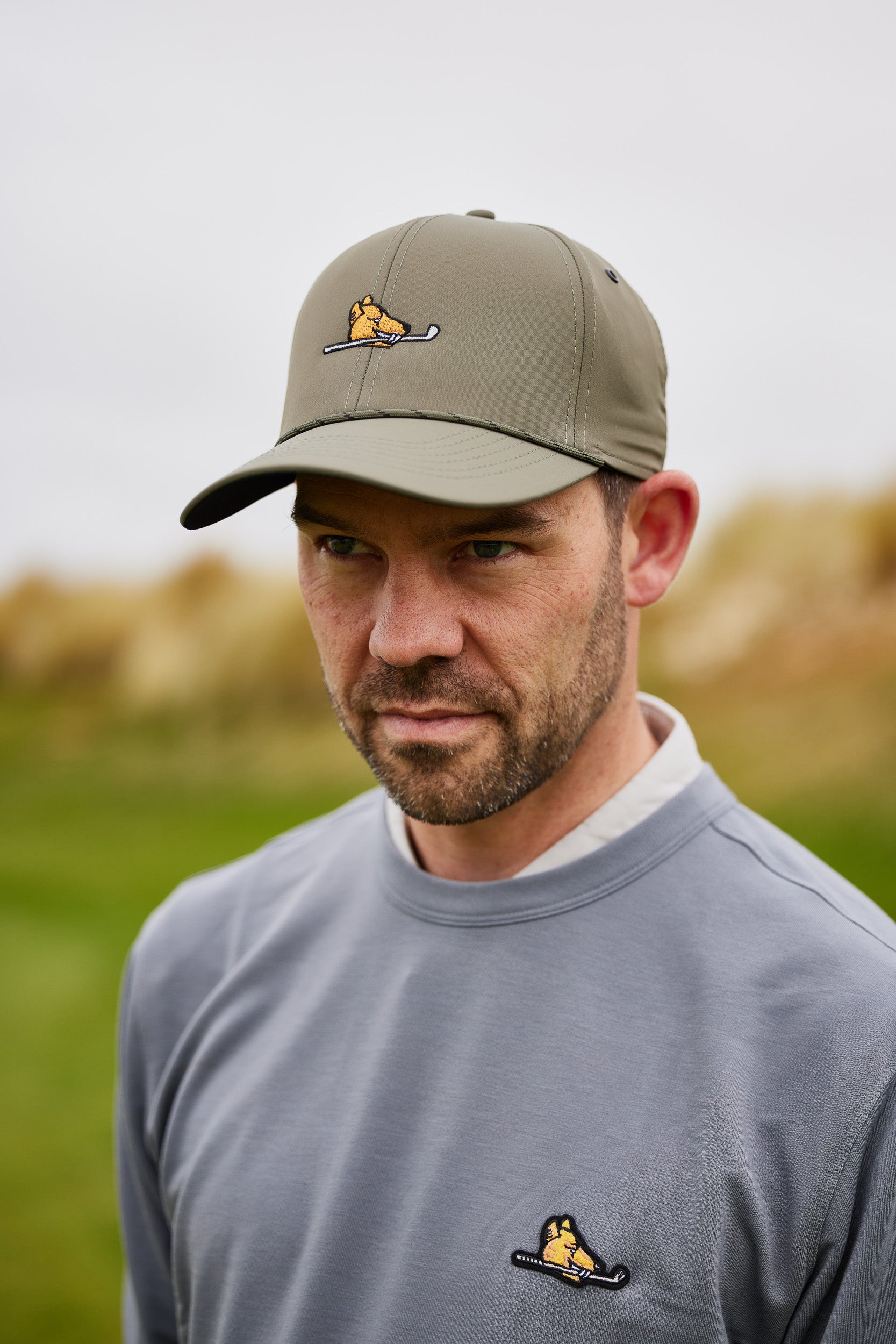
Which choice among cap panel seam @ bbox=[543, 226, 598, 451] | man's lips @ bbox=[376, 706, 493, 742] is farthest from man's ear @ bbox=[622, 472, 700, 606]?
man's lips @ bbox=[376, 706, 493, 742]

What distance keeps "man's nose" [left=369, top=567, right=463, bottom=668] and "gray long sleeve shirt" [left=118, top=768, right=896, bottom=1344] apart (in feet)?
0.83

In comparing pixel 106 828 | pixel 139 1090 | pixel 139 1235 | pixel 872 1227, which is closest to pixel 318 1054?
pixel 139 1090

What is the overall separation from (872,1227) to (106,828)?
4.22 metres

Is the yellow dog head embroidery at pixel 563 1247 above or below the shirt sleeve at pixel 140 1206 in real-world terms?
above

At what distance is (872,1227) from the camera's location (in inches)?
30.9

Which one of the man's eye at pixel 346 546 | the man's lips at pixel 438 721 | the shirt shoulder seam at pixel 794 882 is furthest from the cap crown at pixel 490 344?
the shirt shoulder seam at pixel 794 882

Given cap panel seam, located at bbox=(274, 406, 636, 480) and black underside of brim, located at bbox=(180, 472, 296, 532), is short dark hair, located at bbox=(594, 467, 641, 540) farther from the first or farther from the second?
black underside of brim, located at bbox=(180, 472, 296, 532)

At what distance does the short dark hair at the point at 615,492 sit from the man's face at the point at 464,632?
0.01 metres

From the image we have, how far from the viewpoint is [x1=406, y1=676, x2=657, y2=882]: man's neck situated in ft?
3.41

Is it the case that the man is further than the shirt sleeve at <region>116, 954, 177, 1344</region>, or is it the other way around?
the shirt sleeve at <region>116, 954, 177, 1344</region>

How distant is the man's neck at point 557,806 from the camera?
1.04 metres

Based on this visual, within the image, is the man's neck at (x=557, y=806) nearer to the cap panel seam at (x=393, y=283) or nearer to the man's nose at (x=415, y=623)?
the man's nose at (x=415, y=623)

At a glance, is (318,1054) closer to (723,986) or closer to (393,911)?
(393,911)

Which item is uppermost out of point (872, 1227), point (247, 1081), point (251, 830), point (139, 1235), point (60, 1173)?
point (872, 1227)
